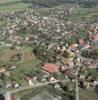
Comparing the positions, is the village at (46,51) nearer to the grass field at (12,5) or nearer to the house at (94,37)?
the house at (94,37)

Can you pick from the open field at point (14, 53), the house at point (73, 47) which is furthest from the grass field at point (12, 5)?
the house at point (73, 47)

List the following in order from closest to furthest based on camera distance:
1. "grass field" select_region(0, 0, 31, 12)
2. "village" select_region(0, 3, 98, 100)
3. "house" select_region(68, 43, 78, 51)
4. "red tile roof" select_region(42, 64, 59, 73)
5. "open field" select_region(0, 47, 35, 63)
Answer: "village" select_region(0, 3, 98, 100) → "red tile roof" select_region(42, 64, 59, 73) → "open field" select_region(0, 47, 35, 63) → "house" select_region(68, 43, 78, 51) → "grass field" select_region(0, 0, 31, 12)

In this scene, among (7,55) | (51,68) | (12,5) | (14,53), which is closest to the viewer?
(51,68)

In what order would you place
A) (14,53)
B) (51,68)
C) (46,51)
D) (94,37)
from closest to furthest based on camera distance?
(51,68) < (46,51) < (14,53) < (94,37)

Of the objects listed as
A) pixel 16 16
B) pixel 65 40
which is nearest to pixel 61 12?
pixel 16 16

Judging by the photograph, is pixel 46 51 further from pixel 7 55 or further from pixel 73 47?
pixel 7 55

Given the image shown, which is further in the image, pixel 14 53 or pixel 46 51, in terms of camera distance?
pixel 14 53

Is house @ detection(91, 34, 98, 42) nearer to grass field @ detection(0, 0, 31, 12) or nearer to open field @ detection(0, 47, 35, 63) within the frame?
open field @ detection(0, 47, 35, 63)

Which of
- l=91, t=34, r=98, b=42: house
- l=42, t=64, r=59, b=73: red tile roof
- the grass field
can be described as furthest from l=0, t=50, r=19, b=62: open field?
the grass field

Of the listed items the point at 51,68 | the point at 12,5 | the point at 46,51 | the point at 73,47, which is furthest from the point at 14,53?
the point at 12,5
